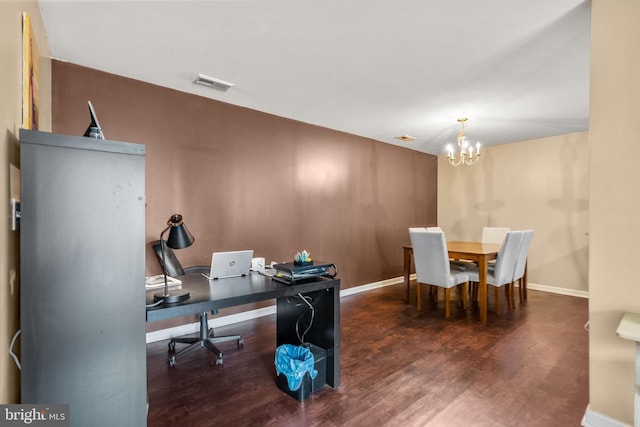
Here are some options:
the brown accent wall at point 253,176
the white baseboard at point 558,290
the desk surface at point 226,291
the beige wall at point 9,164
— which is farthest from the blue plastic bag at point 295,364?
the white baseboard at point 558,290

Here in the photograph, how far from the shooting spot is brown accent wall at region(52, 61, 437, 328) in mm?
2762

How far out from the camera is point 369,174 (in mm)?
4914

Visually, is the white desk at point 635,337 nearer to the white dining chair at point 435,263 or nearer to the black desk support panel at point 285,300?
the black desk support panel at point 285,300

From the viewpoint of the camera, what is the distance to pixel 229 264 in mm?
2127

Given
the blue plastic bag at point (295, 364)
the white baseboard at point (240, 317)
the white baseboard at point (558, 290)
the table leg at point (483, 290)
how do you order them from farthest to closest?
the white baseboard at point (558, 290)
the table leg at point (483, 290)
the white baseboard at point (240, 317)
the blue plastic bag at point (295, 364)

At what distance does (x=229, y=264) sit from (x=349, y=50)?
5.78 feet

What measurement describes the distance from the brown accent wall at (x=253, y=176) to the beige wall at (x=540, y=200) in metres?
1.17

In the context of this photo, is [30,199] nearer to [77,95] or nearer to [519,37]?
[77,95]

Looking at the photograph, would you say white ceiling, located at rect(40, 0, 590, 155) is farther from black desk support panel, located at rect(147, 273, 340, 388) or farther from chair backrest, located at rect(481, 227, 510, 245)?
chair backrest, located at rect(481, 227, 510, 245)

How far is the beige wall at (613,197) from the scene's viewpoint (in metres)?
1.60

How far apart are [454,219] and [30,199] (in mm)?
5932

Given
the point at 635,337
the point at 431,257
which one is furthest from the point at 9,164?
the point at 431,257

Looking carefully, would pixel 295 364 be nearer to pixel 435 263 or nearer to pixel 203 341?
pixel 203 341

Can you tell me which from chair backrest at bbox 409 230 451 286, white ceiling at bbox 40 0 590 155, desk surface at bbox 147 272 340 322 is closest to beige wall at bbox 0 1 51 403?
desk surface at bbox 147 272 340 322
